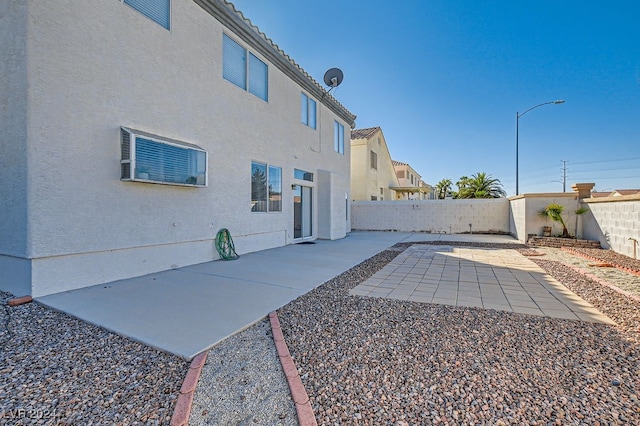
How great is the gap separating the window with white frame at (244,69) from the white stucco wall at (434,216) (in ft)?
33.0

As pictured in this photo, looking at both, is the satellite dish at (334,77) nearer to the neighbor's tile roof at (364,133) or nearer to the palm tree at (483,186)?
the neighbor's tile roof at (364,133)

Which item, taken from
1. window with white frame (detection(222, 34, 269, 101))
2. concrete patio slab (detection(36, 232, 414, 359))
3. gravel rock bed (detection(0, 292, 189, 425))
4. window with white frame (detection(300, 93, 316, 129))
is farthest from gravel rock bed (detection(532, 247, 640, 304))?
window with white frame (detection(222, 34, 269, 101))

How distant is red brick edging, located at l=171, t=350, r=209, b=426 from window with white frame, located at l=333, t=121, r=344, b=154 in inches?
500

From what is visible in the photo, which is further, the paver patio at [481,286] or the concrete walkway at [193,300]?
the paver patio at [481,286]

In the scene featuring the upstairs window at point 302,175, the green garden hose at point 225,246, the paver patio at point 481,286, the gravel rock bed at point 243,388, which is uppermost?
the upstairs window at point 302,175

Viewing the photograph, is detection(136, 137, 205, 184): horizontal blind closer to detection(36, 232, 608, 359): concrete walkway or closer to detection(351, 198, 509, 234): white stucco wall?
detection(36, 232, 608, 359): concrete walkway

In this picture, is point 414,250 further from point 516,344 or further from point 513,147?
point 513,147

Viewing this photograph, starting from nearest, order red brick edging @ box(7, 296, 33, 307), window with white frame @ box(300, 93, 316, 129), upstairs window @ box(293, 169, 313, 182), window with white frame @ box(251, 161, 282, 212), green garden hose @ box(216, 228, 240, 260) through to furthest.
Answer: red brick edging @ box(7, 296, 33, 307), green garden hose @ box(216, 228, 240, 260), window with white frame @ box(251, 161, 282, 212), upstairs window @ box(293, 169, 313, 182), window with white frame @ box(300, 93, 316, 129)

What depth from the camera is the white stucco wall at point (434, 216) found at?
596 inches

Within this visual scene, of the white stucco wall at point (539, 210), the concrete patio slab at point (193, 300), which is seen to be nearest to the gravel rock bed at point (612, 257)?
the white stucco wall at point (539, 210)

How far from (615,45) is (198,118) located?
535 inches

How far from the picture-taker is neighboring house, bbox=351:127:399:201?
20.8m

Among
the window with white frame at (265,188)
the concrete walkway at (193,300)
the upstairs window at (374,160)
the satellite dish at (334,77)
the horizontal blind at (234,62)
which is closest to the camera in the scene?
the concrete walkway at (193,300)

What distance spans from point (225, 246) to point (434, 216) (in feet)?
40.2
